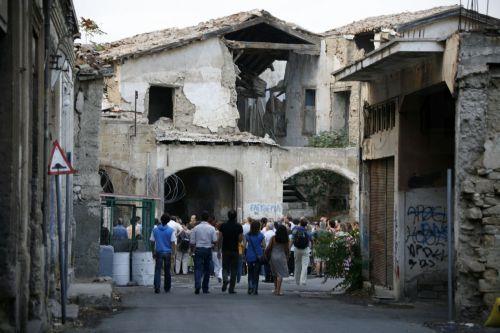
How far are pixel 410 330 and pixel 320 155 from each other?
24.3 m

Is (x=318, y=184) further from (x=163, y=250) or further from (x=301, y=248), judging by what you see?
(x=163, y=250)

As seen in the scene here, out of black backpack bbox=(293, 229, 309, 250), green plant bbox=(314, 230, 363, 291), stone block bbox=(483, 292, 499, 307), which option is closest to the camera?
stone block bbox=(483, 292, 499, 307)

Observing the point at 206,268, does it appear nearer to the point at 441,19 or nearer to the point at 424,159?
the point at 424,159

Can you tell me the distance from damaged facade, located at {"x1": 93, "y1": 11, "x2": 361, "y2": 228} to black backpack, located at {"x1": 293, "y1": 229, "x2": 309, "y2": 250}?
1102 cm

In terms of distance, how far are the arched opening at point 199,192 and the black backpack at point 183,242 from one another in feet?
25.0

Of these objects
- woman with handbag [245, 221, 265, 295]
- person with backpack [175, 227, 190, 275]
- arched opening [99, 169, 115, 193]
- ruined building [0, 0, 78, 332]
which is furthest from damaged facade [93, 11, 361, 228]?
ruined building [0, 0, 78, 332]

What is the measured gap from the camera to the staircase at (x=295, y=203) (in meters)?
41.3

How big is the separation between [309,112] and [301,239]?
21.1m

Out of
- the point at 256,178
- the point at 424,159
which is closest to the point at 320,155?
the point at 256,178

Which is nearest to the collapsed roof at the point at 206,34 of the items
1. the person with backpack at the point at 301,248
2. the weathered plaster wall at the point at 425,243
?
the person with backpack at the point at 301,248

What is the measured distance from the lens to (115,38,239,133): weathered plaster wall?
3816 cm

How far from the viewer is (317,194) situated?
41656 millimetres

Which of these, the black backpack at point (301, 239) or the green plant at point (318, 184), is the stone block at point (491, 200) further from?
the green plant at point (318, 184)

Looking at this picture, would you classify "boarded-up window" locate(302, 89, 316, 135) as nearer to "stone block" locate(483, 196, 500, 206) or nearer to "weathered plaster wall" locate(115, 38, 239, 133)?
"weathered plaster wall" locate(115, 38, 239, 133)
